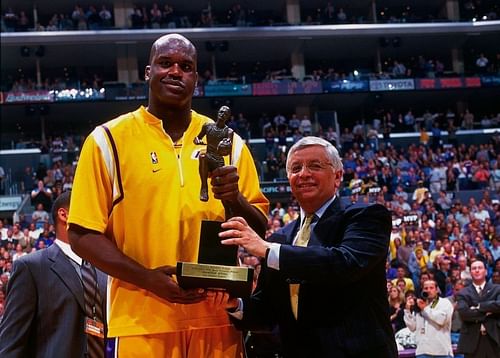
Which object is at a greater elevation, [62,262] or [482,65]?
[482,65]

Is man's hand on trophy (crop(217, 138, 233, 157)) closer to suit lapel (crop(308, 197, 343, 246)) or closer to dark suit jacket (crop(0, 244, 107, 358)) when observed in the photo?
suit lapel (crop(308, 197, 343, 246))

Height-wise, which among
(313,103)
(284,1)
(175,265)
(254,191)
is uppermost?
(284,1)

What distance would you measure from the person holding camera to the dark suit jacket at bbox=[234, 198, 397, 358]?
5.07 m

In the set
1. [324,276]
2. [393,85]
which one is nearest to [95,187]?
[324,276]

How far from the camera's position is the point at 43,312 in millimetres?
3414

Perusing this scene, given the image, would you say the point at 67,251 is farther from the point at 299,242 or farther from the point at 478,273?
the point at 478,273

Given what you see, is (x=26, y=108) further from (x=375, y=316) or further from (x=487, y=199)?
(x=375, y=316)

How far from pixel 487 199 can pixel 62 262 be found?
14.7 meters

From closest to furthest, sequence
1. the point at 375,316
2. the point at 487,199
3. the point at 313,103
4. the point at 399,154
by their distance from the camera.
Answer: the point at 375,316
the point at 487,199
the point at 399,154
the point at 313,103

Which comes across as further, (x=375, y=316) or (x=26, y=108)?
(x=26, y=108)

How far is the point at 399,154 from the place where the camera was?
69.1ft

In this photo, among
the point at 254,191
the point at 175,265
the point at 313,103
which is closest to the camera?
the point at 175,265

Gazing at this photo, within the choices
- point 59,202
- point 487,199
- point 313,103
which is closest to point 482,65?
point 313,103

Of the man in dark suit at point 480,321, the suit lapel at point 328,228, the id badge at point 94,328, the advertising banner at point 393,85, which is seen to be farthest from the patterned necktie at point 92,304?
the advertising banner at point 393,85
